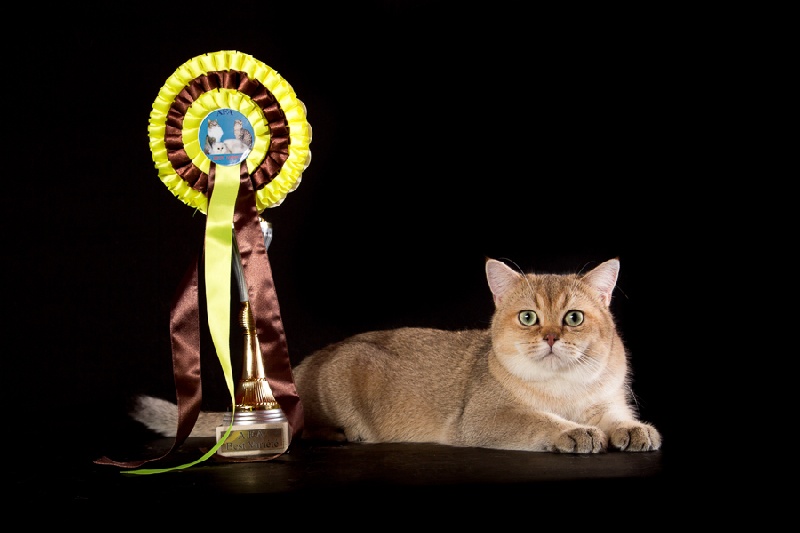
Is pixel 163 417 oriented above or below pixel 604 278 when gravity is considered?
below

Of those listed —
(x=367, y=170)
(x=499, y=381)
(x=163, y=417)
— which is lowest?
(x=163, y=417)

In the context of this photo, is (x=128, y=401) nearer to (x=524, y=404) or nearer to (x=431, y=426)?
(x=431, y=426)

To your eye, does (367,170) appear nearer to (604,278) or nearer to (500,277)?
(500,277)

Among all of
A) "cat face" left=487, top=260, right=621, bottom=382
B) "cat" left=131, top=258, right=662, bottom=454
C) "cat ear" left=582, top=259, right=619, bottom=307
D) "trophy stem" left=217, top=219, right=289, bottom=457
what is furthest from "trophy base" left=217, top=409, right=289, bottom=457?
"cat ear" left=582, top=259, right=619, bottom=307

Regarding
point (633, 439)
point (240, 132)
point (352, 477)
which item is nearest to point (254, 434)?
point (352, 477)

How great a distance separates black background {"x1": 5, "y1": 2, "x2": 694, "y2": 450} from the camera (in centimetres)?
286

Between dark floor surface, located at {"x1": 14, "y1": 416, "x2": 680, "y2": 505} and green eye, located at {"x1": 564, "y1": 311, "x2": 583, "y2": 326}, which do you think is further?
green eye, located at {"x1": 564, "y1": 311, "x2": 583, "y2": 326}

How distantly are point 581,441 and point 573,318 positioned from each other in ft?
1.08

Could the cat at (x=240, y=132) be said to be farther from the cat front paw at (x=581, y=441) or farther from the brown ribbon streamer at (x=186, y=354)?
the cat front paw at (x=581, y=441)

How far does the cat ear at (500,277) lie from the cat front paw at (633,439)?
48 cm

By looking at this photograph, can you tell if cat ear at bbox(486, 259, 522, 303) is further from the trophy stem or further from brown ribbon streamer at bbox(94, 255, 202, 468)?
brown ribbon streamer at bbox(94, 255, 202, 468)

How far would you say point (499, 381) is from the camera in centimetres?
237

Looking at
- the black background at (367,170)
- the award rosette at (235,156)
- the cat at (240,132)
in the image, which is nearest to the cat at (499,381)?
the black background at (367,170)

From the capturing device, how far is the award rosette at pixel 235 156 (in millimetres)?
2131
